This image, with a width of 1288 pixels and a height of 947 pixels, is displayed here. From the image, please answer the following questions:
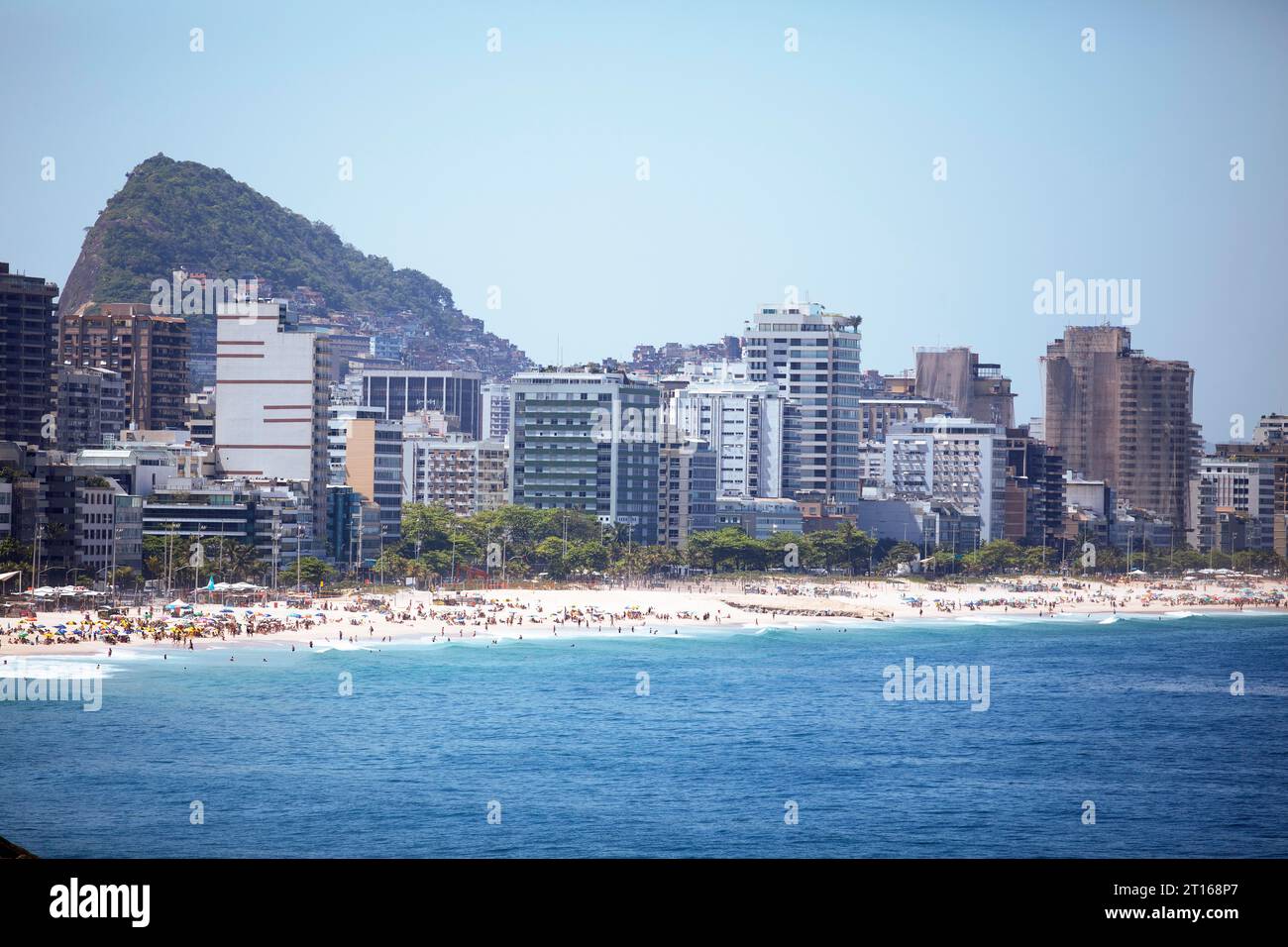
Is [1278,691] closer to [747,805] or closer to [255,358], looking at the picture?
[747,805]

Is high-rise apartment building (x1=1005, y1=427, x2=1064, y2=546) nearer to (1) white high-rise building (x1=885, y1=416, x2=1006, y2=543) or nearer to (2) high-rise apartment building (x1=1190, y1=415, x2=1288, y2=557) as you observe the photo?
(1) white high-rise building (x1=885, y1=416, x2=1006, y2=543)

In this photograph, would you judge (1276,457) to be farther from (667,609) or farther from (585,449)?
(667,609)

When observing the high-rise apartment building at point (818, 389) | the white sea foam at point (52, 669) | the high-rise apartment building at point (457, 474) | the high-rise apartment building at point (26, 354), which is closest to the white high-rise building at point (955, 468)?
the high-rise apartment building at point (818, 389)

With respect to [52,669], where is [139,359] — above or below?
above

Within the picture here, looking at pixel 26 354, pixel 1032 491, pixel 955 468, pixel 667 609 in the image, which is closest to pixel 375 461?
pixel 26 354

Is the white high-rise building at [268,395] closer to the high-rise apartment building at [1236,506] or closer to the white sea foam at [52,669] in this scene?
the white sea foam at [52,669]

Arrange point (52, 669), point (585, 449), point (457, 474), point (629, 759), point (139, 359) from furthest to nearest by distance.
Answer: point (139, 359) < point (457, 474) < point (585, 449) < point (52, 669) < point (629, 759)

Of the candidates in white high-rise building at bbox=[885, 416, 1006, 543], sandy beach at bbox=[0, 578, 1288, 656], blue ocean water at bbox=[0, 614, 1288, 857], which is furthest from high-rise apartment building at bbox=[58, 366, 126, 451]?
white high-rise building at bbox=[885, 416, 1006, 543]
